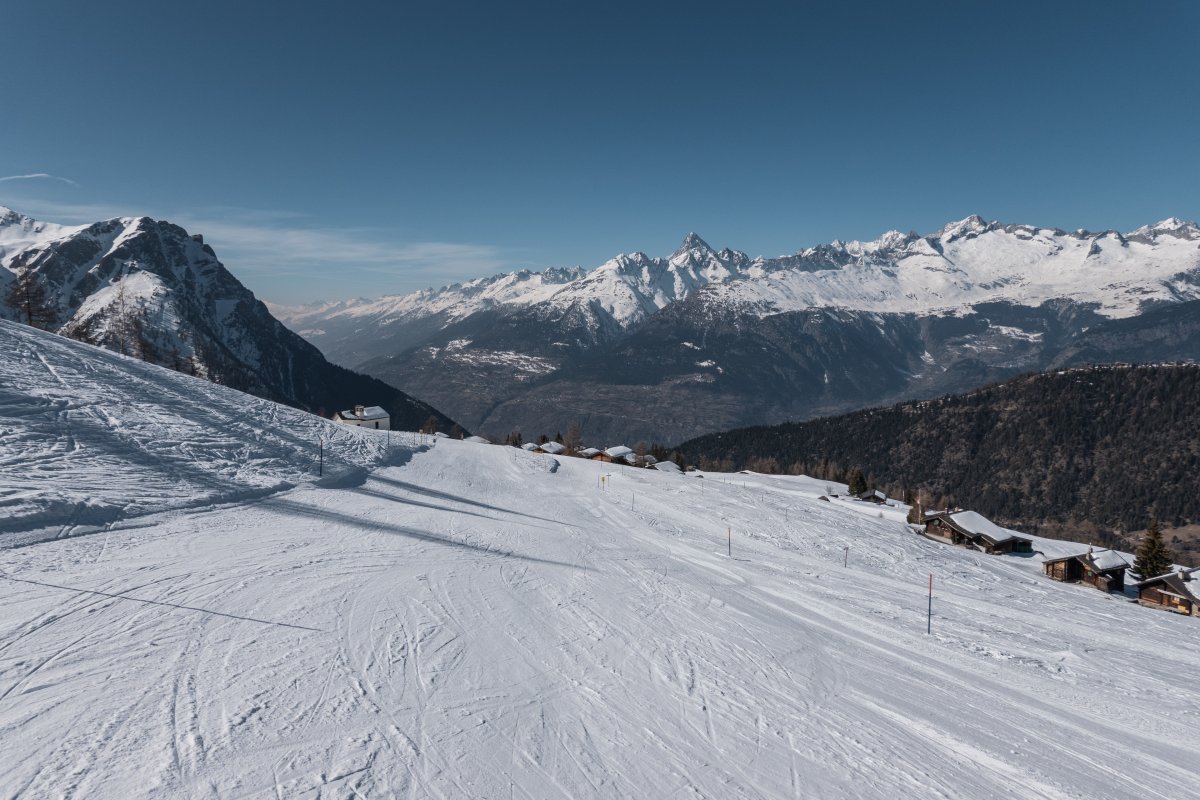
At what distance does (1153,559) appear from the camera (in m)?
49.6

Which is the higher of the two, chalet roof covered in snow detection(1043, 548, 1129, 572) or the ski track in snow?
the ski track in snow

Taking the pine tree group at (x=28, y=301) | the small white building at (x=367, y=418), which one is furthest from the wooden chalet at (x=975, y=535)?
the pine tree group at (x=28, y=301)

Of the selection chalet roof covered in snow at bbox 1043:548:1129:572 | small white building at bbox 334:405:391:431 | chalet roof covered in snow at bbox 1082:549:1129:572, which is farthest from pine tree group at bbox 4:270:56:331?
chalet roof covered in snow at bbox 1082:549:1129:572

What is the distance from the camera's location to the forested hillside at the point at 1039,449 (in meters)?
139

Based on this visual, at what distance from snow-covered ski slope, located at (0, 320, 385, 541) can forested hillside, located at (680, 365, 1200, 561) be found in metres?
107

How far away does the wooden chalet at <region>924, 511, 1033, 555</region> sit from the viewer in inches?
2141

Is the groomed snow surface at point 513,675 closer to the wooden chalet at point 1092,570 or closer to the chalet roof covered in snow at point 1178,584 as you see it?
the chalet roof covered in snow at point 1178,584

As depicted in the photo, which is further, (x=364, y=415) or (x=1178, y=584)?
(x=364, y=415)

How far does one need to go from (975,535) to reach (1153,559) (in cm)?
1305

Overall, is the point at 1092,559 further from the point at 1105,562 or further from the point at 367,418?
the point at 367,418

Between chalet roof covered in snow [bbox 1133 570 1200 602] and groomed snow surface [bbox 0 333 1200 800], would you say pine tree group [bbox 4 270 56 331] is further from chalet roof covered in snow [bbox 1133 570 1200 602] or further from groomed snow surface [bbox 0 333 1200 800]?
chalet roof covered in snow [bbox 1133 570 1200 602]

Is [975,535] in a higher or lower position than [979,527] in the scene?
lower

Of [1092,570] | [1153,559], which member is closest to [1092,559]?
[1092,570]

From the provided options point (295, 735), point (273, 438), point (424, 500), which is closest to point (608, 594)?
point (295, 735)
